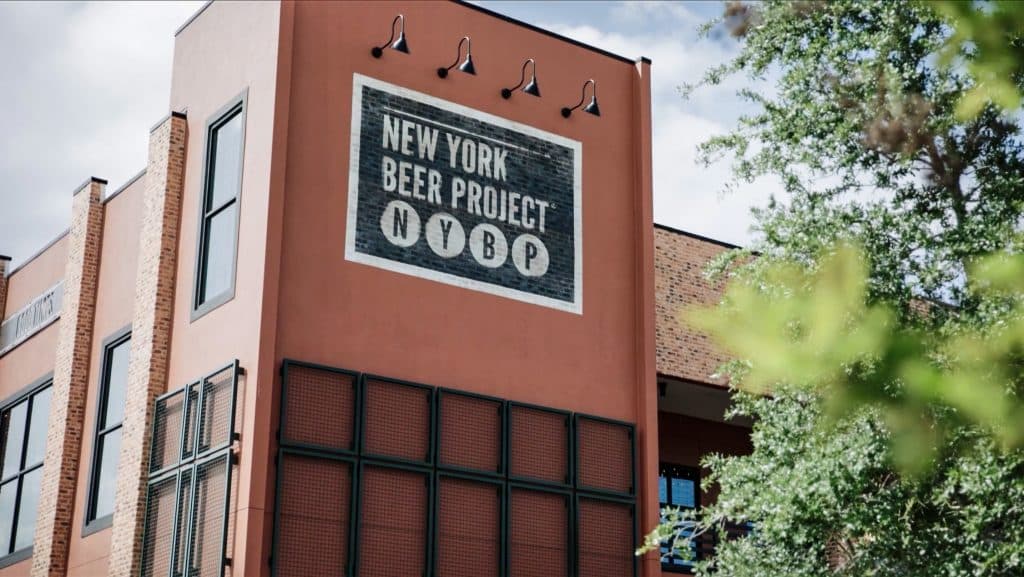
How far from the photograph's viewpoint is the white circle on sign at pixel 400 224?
53.5 feet

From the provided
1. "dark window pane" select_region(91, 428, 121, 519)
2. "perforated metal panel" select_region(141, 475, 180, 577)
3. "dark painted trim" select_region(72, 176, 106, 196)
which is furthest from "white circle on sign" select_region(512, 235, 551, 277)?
"dark painted trim" select_region(72, 176, 106, 196)

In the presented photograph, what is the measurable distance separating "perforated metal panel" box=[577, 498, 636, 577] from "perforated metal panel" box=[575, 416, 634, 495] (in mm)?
241

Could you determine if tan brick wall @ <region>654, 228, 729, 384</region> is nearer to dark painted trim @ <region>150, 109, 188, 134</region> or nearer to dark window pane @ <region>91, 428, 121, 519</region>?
dark painted trim @ <region>150, 109, 188, 134</region>

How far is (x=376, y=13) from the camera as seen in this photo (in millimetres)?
16922

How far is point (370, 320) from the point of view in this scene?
51.9ft

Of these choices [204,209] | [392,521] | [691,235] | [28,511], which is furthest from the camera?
[691,235]

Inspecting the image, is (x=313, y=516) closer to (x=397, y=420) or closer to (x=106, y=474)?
(x=397, y=420)

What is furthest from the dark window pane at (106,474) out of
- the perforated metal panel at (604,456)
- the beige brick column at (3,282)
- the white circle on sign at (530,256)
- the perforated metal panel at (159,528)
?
the beige brick column at (3,282)

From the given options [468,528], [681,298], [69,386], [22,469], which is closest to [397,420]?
[468,528]

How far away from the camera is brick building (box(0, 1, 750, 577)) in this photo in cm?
1506

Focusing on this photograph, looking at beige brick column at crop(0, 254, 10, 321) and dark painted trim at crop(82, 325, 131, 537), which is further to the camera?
beige brick column at crop(0, 254, 10, 321)

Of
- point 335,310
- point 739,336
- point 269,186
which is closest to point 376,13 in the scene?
point 269,186

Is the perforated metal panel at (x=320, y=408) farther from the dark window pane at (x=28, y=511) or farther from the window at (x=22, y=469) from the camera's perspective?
the window at (x=22, y=469)

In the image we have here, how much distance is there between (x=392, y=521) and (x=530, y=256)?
13.4ft
